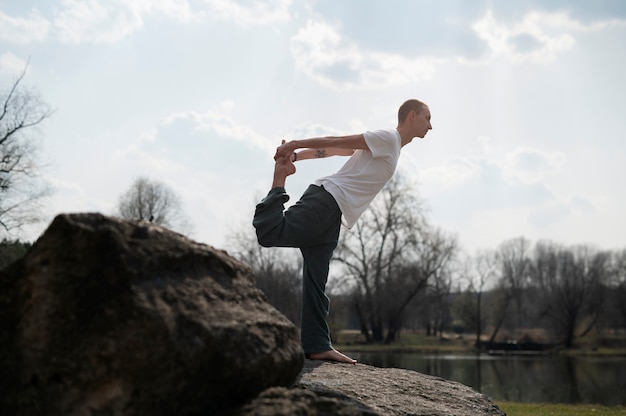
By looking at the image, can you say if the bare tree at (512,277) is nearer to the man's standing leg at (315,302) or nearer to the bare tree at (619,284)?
the bare tree at (619,284)

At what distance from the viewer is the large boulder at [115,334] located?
8.25 feet

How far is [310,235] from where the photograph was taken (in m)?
4.69

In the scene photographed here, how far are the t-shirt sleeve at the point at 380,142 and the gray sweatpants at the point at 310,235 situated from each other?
1.78 feet

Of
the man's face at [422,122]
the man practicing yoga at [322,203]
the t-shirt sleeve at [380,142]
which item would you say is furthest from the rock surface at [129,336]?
the man's face at [422,122]

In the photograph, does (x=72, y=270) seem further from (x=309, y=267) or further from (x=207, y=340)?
(x=309, y=267)

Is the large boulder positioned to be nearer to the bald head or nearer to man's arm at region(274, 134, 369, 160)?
man's arm at region(274, 134, 369, 160)

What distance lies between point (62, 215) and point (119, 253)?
12.3 inches

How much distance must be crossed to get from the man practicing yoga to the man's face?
0.33 metres

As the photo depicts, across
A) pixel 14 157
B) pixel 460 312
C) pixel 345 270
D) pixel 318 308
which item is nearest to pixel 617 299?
pixel 460 312

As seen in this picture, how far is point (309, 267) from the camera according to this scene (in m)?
4.91

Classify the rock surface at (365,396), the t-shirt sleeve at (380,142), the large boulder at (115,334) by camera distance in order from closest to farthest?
1. the large boulder at (115,334)
2. the rock surface at (365,396)
3. the t-shirt sleeve at (380,142)

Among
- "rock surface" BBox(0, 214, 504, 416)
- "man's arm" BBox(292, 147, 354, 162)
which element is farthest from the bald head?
"rock surface" BBox(0, 214, 504, 416)

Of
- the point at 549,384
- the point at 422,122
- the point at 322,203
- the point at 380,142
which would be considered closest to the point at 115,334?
the point at 322,203

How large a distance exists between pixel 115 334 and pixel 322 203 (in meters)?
2.46
